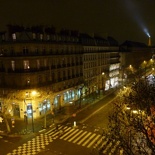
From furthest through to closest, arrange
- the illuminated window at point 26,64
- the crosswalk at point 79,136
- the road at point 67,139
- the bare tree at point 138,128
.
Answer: the illuminated window at point 26,64 → the crosswalk at point 79,136 → the road at point 67,139 → the bare tree at point 138,128

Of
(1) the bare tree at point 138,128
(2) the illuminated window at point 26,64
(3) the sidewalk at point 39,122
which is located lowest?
(3) the sidewalk at point 39,122

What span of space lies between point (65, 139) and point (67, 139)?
12.6 inches

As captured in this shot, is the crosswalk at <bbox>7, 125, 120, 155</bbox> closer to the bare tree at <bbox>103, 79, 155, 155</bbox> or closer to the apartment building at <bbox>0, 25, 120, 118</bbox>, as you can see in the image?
the apartment building at <bbox>0, 25, 120, 118</bbox>

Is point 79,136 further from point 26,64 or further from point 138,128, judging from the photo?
point 138,128

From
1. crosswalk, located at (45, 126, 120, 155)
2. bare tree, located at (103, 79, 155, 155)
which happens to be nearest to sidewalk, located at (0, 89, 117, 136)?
crosswalk, located at (45, 126, 120, 155)

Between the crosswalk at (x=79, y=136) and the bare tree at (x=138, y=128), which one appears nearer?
the bare tree at (x=138, y=128)

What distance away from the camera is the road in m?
32.2

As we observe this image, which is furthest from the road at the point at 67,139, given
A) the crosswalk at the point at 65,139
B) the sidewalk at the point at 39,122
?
the sidewalk at the point at 39,122

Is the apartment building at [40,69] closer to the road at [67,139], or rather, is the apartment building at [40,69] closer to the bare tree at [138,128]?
the road at [67,139]

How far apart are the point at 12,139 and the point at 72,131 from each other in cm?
1005

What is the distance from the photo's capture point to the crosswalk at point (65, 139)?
3272 cm

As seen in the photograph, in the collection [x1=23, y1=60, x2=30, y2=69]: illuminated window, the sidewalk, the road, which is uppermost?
[x1=23, y1=60, x2=30, y2=69]: illuminated window

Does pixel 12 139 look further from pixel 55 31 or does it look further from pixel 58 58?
pixel 55 31

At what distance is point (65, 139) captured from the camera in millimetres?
36156
